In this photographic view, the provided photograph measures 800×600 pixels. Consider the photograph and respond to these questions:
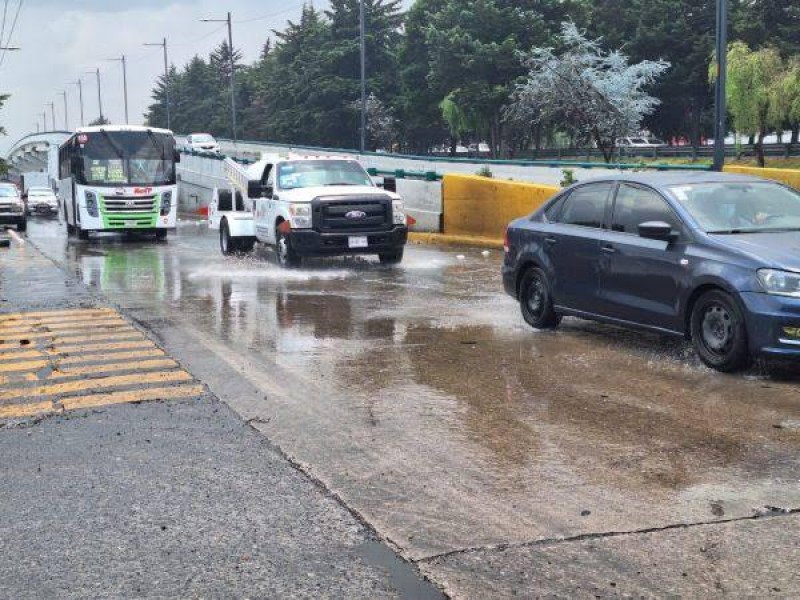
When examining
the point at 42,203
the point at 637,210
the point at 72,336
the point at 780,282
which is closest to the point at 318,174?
the point at 72,336

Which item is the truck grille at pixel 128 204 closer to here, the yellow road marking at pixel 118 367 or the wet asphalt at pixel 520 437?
the wet asphalt at pixel 520 437

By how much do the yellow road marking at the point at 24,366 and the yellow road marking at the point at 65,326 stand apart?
5.99 feet

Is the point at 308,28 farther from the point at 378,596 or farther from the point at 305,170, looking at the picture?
the point at 378,596

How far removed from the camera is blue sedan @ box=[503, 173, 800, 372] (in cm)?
767

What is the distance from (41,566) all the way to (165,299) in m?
9.45

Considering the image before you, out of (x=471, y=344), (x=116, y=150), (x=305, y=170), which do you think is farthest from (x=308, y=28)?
(x=471, y=344)

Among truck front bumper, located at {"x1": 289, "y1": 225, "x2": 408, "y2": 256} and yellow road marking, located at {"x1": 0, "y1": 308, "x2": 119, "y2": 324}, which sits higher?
truck front bumper, located at {"x1": 289, "y1": 225, "x2": 408, "y2": 256}

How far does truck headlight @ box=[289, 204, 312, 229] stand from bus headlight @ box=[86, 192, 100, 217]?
11200 mm

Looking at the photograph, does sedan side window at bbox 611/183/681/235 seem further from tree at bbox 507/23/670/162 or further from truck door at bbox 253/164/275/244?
tree at bbox 507/23/670/162

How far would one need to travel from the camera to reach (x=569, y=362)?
8.70 m

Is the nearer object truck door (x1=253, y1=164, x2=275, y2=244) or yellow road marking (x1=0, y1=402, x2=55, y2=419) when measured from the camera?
yellow road marking (x1=0, y1=402, x2=55, y2=419)

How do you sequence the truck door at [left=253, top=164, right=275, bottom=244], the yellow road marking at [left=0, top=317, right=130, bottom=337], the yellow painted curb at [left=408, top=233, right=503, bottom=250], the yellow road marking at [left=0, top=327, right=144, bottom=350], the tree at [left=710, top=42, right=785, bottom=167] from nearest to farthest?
1. the yellow road marking at [left=0, top=327, right=144, bottom=350]
2. the yellow road marking at [left=0, top=317, right=130, bottom=337]
3. the truck door at [left=253, top=164, right=275, bottom=244]
4. the yellow painted curb at [left=408, top=233, right=503, bottom=250]
5. the tree at [left=710, top=42, right=785, bottom=167]

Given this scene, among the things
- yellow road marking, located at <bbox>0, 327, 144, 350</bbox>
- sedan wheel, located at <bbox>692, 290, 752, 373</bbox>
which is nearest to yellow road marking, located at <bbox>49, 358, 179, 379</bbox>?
yellow road marking, located at <bbox>0, 327, 144, 350</bbox>

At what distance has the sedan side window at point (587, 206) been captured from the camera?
959cm
